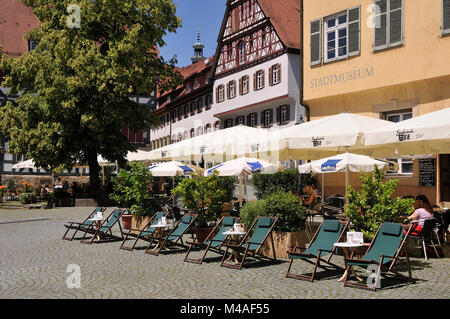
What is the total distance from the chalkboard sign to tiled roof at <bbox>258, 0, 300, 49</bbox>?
1913cm

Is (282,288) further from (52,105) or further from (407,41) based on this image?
(52,105)

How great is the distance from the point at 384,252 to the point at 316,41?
569 inches

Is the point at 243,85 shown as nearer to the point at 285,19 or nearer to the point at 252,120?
the point at 252,120

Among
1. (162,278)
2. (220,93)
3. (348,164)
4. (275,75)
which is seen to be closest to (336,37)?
(348,164)

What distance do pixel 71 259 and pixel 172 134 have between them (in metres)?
49.4

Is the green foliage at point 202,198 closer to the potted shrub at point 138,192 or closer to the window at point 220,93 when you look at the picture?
the potted shrub at point 138,192

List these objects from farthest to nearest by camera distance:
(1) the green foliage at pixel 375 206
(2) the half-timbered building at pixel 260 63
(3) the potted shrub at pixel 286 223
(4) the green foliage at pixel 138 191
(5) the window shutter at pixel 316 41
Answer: (2) the half-timbered building at pixel 260 63, (5) the window shutter at pixel 316 41, (4) the green foliage at pixel 138 191, (3) the potted shrub at pixel 286 223, (1) the green foliage at pixel 375 206

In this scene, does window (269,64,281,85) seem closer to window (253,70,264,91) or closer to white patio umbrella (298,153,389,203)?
window (253,70,264,91)

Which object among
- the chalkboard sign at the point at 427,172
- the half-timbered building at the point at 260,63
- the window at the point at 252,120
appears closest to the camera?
the chalkboard sign at the point at 427,172

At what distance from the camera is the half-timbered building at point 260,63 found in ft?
114

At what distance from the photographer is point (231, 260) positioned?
9.57 metres

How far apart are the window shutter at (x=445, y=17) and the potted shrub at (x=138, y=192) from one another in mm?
9993

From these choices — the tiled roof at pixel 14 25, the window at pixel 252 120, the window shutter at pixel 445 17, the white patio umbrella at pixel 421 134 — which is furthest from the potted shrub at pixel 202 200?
the tiled roof at pixel 14 25
